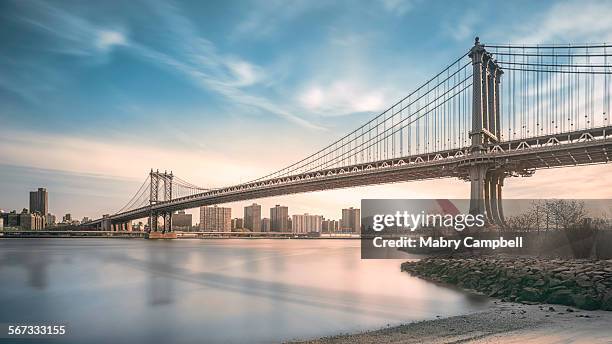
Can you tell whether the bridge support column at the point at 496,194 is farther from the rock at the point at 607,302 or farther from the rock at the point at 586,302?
the rock at the point at 607,302

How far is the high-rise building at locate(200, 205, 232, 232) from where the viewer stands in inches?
7392

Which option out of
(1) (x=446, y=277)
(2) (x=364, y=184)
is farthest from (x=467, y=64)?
(1) (x=446, y=277)

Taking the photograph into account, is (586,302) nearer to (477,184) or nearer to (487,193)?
(477,184)

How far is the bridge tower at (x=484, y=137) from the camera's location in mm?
34188

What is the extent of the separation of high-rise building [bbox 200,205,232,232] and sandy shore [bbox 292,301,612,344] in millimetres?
178314

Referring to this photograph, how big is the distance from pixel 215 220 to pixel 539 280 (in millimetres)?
180231

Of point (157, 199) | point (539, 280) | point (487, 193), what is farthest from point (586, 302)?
point (157, 199)

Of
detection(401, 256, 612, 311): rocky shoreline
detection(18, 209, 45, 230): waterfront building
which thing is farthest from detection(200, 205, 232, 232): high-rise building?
detection(401, 256, 612, 311): rocky shoreline

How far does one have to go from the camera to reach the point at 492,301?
1568 cm

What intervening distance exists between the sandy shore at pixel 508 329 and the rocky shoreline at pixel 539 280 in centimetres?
72

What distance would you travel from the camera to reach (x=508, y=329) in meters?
10.9

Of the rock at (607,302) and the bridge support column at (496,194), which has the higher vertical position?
the bridge support column at (496,194)

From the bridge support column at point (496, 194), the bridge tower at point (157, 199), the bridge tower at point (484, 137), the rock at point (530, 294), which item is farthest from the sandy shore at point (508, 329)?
the bridge tower at point (157, 199)

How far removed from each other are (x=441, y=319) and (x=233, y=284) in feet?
38.7
